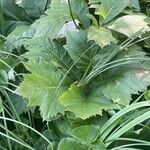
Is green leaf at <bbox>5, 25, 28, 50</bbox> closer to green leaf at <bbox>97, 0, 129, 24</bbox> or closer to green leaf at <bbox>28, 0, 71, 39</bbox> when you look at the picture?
green leaf at <bbox>28, 0, 71, 39</bbox>

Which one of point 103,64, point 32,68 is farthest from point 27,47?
point 103,64

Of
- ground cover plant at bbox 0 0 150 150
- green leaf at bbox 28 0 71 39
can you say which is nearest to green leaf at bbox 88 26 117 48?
ground cover plant at bbox 0 0 150 150

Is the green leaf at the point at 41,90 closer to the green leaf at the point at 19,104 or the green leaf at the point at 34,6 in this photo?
the green leaf at the point at 19,104

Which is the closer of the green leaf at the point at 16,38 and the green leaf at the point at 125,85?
the green leaf at the point at 125,85

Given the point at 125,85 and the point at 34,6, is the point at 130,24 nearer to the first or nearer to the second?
the point at 125,85

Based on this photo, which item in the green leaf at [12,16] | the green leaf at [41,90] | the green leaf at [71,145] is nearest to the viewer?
the green leaf at [71,145]

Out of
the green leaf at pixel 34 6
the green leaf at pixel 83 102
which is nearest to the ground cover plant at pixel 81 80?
the green leaf at pixel 83 102

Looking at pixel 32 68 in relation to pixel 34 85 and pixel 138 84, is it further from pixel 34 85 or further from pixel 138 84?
pixel 138 84
